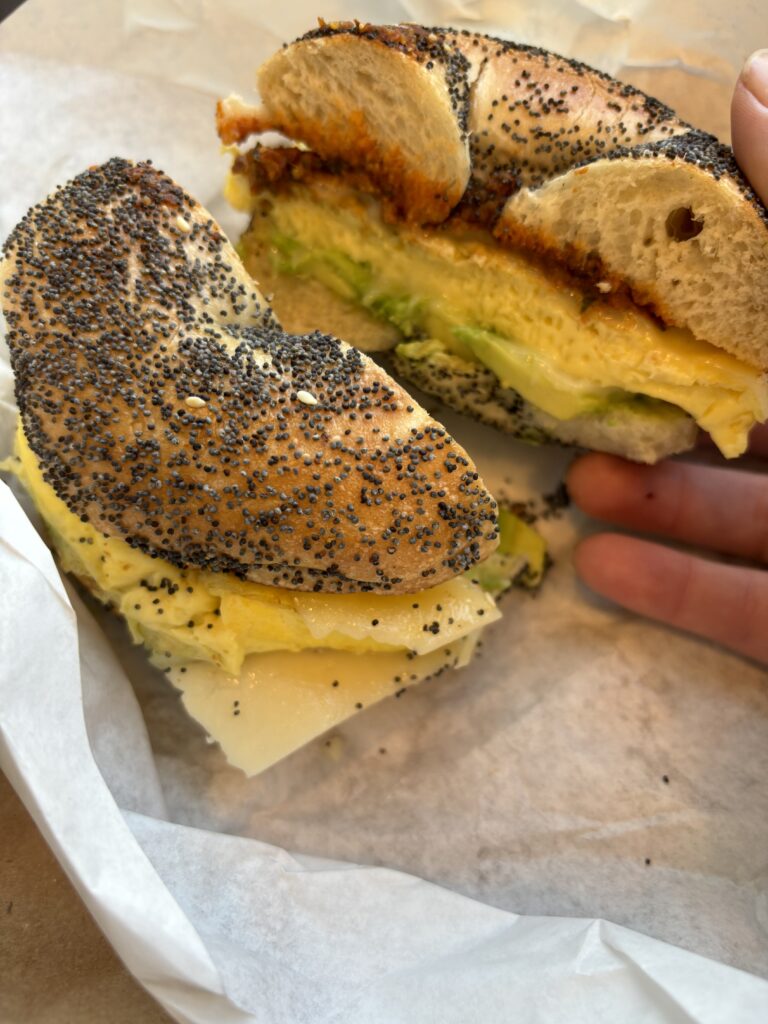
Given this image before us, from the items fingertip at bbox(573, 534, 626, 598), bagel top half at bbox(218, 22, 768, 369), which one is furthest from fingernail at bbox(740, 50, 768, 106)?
fingertip at bbox(573, 534, 626, 598)

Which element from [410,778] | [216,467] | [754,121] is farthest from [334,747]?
[754,121]

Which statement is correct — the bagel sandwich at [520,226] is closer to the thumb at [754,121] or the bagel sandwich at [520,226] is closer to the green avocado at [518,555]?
the thumb at [754,121]

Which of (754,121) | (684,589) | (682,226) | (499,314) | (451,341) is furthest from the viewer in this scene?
(684,589)

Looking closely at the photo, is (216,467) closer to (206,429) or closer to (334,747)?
(206,429)

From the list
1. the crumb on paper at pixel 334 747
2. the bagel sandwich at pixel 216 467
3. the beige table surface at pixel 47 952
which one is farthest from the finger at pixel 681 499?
the beige table surface at pixel 47 952

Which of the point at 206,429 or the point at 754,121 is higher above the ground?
the point at 754,121

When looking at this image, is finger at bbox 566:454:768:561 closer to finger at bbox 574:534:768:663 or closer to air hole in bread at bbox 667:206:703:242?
finger at bbox 574:534:768:663
